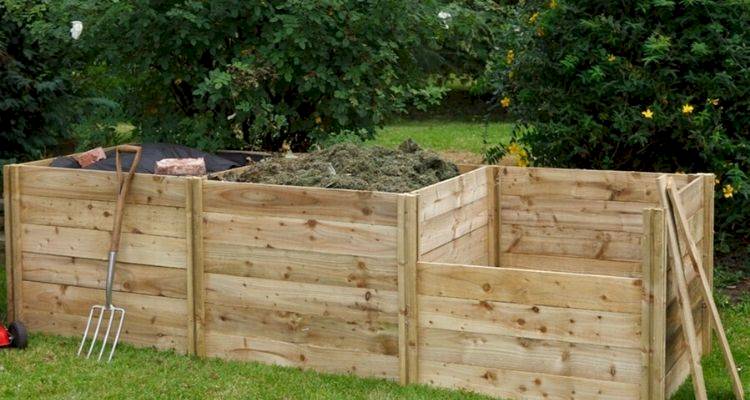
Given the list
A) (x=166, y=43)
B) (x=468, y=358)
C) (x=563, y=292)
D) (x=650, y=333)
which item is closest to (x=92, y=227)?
(x=166, y=43)

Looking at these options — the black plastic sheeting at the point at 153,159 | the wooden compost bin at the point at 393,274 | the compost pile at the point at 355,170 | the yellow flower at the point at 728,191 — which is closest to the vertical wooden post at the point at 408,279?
the wooden compost bin at the point at 393,274

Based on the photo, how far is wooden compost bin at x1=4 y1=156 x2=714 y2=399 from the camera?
17.1ft

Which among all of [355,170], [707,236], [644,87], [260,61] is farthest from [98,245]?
[644,87]

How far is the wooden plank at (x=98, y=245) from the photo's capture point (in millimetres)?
6148

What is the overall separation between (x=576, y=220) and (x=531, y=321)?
4.21 feet

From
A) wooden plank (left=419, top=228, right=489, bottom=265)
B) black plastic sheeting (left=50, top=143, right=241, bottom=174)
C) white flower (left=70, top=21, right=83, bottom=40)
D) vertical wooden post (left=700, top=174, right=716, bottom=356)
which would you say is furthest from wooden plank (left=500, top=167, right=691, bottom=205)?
white flower (left=70, top=21, right=83, bottom=40)

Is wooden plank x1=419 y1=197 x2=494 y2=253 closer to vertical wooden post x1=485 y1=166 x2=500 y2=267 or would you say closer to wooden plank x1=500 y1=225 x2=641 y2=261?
vertical wooden post x1=485 y1=166 x2=500 y2=267

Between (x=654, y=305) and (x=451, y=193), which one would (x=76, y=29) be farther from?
(x=654, y=305)

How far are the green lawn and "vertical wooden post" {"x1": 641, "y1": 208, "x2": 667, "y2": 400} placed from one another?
52 centimetres

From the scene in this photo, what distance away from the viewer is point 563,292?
17.1 ft

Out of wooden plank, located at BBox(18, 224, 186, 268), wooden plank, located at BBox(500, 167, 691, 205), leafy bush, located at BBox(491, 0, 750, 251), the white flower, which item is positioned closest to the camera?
wooden plank, located at BBox(18, 224, 186, 268)

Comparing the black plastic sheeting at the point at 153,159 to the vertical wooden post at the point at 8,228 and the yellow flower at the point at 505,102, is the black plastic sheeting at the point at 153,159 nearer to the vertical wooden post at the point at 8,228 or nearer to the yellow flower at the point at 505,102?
the vertical wooden post at the point at 8,228

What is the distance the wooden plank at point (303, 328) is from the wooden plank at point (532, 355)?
0.22m

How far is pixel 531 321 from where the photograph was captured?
5.30 metres
